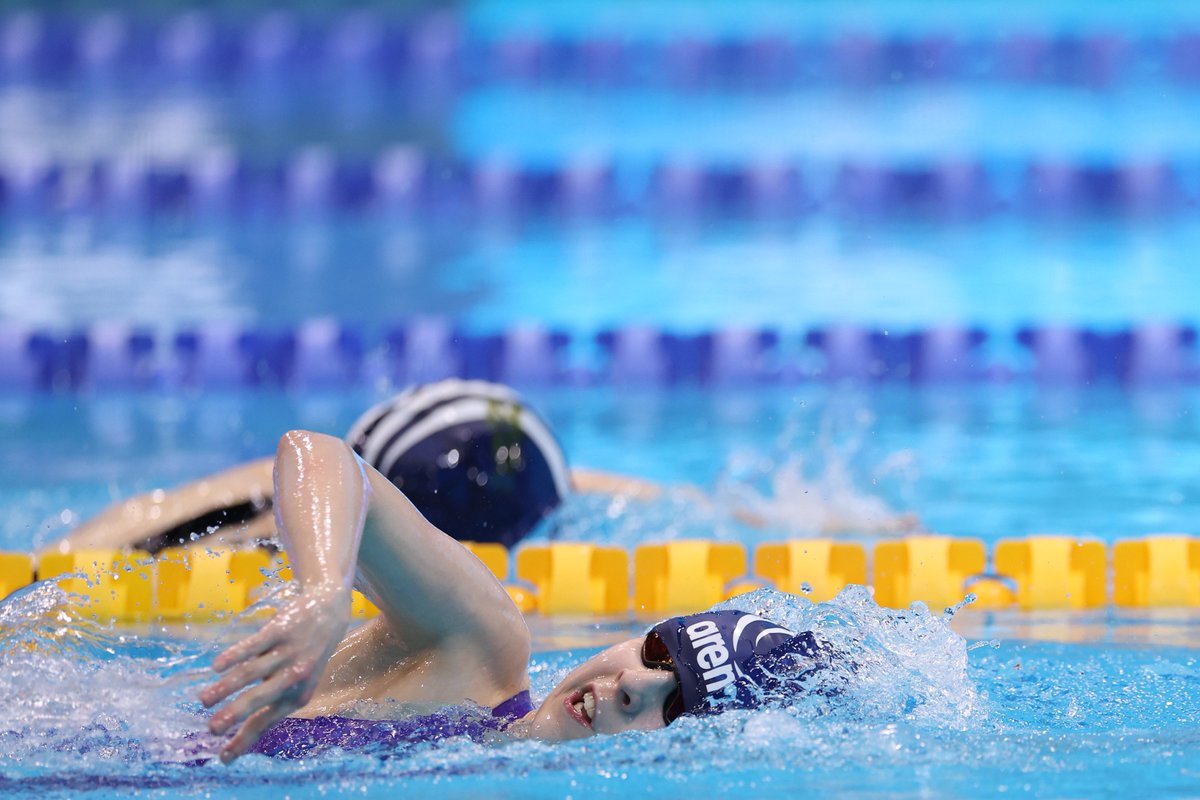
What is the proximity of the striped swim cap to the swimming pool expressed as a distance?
10.8 inches

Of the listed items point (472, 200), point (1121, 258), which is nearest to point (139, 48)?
point (472, 200)

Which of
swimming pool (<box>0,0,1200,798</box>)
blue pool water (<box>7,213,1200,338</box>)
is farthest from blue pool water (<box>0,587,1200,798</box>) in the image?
blue pool water (<box>7,213,1200,338</box>)

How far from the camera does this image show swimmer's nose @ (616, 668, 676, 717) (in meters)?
2.12

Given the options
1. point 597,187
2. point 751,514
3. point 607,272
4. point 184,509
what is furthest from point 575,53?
point 184,509

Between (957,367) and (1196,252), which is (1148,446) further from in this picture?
(1196,252)

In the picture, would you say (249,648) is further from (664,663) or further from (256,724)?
(664,663)

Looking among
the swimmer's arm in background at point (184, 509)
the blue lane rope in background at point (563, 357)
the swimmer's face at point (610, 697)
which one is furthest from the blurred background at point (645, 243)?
the swimmer's face at point (610, 697)

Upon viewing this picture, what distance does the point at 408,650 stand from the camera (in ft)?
7.67

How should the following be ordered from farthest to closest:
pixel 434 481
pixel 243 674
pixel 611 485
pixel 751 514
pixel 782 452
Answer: pixel 782 452 → pixel 751 514 → pixel 611 485 → pixel 434 481 → pixel 243 674

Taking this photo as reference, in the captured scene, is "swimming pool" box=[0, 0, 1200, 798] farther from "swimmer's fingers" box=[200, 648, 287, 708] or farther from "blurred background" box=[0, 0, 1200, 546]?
"swimmer's fingers" box=[200, 648, 287, 708]

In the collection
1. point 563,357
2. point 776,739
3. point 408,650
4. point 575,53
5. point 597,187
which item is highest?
point 575,53

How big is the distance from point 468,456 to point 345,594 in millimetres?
1666

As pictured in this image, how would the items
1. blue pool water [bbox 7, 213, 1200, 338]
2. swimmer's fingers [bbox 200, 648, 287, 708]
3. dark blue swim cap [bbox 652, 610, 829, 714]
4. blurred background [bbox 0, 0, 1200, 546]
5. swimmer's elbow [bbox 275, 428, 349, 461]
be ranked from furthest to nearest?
blue pool water [bbox 7, 213, 1200, 338] < blurred background [bbox 0, 0, 1200, 546] < dark blue swim cap [bbox 652, 610, 829, 714] < swimmer's elbow [bbox 275, 428, 349, 461] < swimmer's fingers [bbox 200, 648, 287, 708]

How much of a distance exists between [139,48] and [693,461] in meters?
6.87
